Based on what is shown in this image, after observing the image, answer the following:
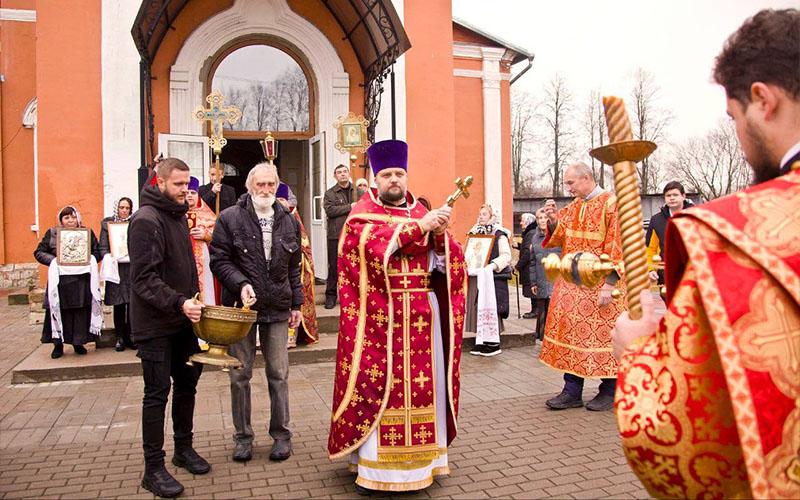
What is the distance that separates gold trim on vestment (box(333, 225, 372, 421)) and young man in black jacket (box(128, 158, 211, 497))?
39.8 inches

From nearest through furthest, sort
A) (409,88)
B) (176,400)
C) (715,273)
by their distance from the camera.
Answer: (715,273)
(176,400)
(409,88)

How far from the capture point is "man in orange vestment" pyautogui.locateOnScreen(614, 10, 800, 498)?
4.30 feet

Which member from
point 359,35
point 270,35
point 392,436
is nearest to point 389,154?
point 392,436

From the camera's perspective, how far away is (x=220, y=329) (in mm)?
4027

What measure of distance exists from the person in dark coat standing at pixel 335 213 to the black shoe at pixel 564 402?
4245mm

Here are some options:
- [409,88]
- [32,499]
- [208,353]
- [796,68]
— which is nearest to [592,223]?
[208,353]

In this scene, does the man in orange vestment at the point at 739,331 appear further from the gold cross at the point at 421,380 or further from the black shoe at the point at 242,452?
the black shoe at the point at 242,452

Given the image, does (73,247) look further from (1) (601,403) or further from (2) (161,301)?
(1) (601,403)

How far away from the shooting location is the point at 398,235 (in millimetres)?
3979

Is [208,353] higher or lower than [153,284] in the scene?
lower

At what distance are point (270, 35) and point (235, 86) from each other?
111 centimetres

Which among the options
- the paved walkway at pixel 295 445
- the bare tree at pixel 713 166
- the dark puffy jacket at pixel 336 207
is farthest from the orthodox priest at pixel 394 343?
the bare tree at pixel 713 166

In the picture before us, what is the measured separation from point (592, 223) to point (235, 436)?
3547 millimetres

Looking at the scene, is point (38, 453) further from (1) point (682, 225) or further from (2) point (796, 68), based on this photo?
(2) point (796, 68)
